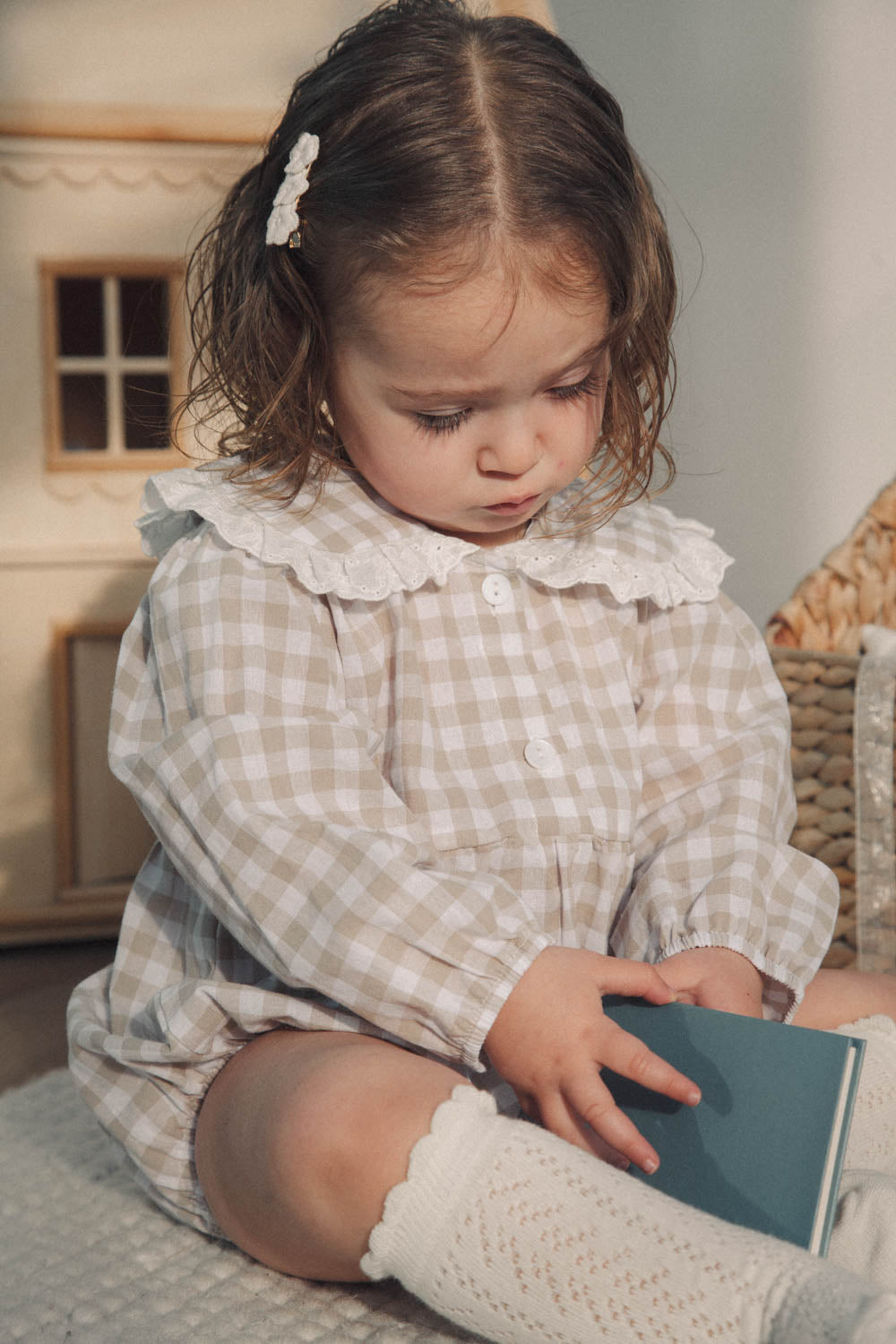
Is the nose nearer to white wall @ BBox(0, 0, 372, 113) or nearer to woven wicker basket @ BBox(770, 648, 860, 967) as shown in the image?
woven wicker basket @ BBox(770, 648, 860, 967)

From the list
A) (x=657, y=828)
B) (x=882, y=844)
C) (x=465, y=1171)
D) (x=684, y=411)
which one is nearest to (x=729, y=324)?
(x=684, y=411)

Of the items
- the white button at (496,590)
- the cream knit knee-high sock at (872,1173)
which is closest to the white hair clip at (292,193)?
the white button at (496,590)

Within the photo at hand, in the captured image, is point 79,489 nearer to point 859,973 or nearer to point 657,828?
point 657,828

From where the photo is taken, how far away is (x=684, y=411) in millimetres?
1361

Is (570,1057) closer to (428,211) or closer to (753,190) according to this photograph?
(428,211)

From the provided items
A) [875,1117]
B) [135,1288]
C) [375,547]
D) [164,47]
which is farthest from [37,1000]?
[164,47]

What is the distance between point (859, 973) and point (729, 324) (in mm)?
782

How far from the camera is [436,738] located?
790 mm

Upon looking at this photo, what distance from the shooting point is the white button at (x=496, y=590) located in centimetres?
83

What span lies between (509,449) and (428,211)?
141 mm

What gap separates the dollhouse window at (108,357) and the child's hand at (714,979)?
3.31 feet

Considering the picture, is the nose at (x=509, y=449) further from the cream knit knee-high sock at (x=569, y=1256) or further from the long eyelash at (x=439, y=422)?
the cream knit knee-high sock at (x=569, y=1256)

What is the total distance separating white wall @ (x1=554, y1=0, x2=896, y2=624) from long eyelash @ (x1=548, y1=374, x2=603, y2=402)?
58 cm

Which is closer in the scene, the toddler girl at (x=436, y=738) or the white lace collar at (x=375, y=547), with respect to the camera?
the toddler girl at (x=436, y=738)
